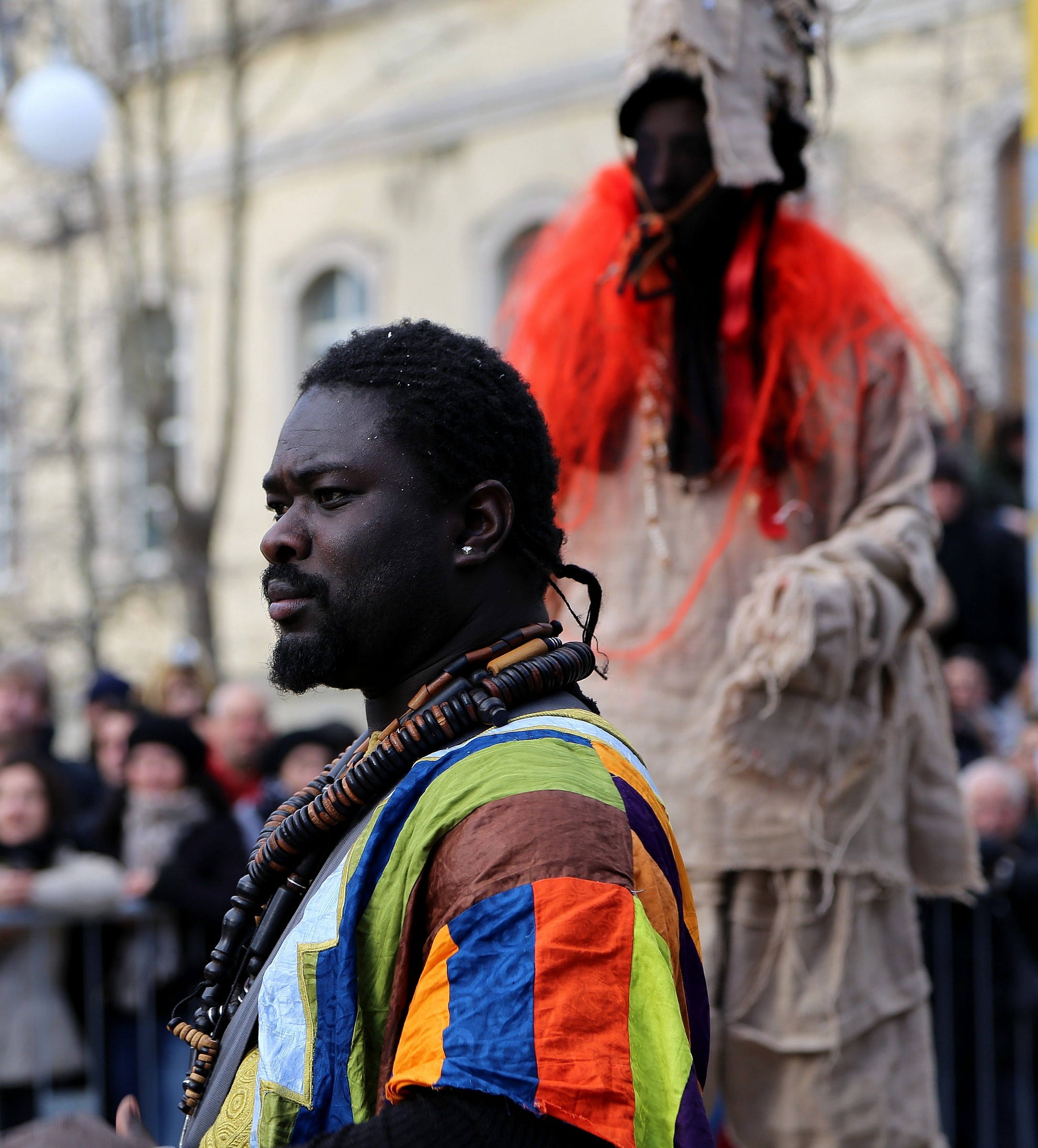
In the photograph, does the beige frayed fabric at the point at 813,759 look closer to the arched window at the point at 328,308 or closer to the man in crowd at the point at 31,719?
the man in crowd at the point at 31,719

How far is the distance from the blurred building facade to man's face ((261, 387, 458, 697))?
27.1 ft

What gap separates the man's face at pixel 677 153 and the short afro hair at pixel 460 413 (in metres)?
1.35

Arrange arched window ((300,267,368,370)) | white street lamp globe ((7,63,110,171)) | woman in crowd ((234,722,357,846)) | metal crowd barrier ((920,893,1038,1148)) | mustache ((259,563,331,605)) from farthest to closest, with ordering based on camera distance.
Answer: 1. arched window ((300,267,368,370))
2. white street lamp globe ((7,63,110,171))
3. woman in crowd ((234,722,357,846))
4. metal crowd barrier ((920,893,1038,1148))
5. mustache ((259,563,331,605))

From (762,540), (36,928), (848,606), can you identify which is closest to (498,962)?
(848,606)

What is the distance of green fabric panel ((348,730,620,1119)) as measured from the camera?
1.59 m

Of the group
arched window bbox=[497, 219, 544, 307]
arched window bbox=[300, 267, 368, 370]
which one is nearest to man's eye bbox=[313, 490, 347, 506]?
arched window bbox=[497, 219, 544, 307]

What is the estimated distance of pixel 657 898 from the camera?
163cm

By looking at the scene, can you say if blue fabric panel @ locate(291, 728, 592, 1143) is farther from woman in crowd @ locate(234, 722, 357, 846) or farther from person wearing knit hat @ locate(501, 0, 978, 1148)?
woman in crowd @ locate(234, 722, 357, 846)

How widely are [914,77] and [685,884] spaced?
9492 mm

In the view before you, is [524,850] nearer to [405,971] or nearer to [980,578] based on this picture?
[405,971]

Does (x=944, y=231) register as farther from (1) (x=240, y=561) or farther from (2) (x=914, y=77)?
(1) (x=240, y=561)

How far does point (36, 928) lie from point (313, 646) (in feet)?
12.9

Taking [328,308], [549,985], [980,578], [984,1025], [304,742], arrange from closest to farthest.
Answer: [549,985]
[984,1025]
[304,742]
[980,578]
[328,308]

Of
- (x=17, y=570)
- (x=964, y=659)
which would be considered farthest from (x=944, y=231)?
(x=17, y=570)
